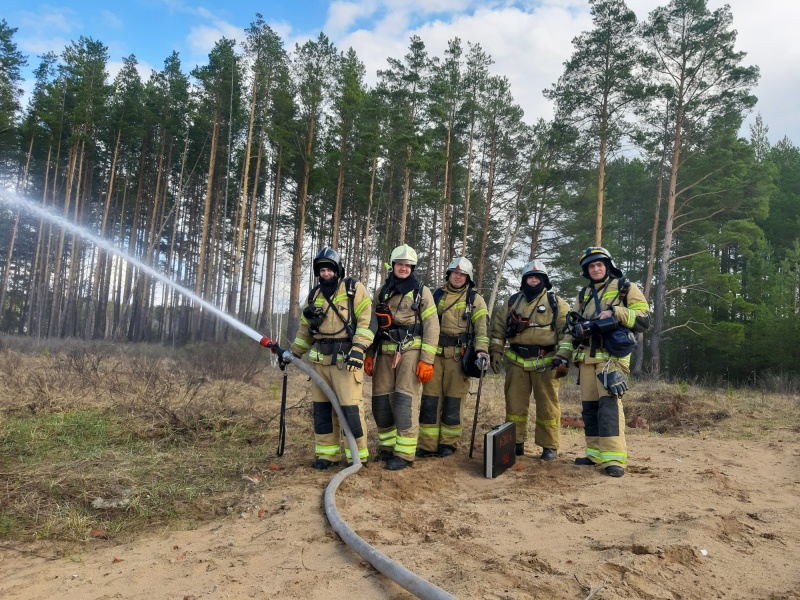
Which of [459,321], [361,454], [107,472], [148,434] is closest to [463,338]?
[459,321]

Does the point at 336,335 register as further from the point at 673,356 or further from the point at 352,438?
the point at 673,356

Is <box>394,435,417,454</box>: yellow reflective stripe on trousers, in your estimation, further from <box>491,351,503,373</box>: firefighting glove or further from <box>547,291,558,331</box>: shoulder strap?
<box>547,291,558,331</box>: shoulder strap

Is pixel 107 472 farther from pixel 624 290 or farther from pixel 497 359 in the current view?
pixel 624 290

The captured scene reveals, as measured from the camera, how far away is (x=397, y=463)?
528 cm

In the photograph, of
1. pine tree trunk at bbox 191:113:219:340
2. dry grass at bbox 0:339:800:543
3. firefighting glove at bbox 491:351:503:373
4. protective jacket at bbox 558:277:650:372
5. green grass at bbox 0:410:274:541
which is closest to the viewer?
green grass at bbox 0:410:274:541

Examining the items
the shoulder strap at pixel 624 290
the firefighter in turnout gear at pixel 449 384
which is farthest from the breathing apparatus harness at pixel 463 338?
the shoulder strap at pixel 624 290

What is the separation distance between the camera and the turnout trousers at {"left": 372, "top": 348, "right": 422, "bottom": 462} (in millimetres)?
5387

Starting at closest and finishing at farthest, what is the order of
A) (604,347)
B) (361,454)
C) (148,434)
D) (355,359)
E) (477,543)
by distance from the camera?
(477,543) < (355,359) < (604,347) < (361,454) < (148,434)

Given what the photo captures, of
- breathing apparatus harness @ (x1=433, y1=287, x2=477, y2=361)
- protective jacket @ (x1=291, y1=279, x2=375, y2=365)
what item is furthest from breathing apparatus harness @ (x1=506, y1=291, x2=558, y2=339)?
protective jacket @ (x1=291, y1=279, x2=375, y2=365)

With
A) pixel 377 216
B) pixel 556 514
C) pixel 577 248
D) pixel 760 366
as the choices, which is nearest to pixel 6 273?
pixel 377 216

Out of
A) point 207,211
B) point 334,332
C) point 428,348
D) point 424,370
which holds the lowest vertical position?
point 424,370

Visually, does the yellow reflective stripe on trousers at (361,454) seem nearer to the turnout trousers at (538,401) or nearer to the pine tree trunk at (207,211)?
the turnout trousers at (538,401)

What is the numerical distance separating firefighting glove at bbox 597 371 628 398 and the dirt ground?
85 cm

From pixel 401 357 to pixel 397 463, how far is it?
1.13 m
